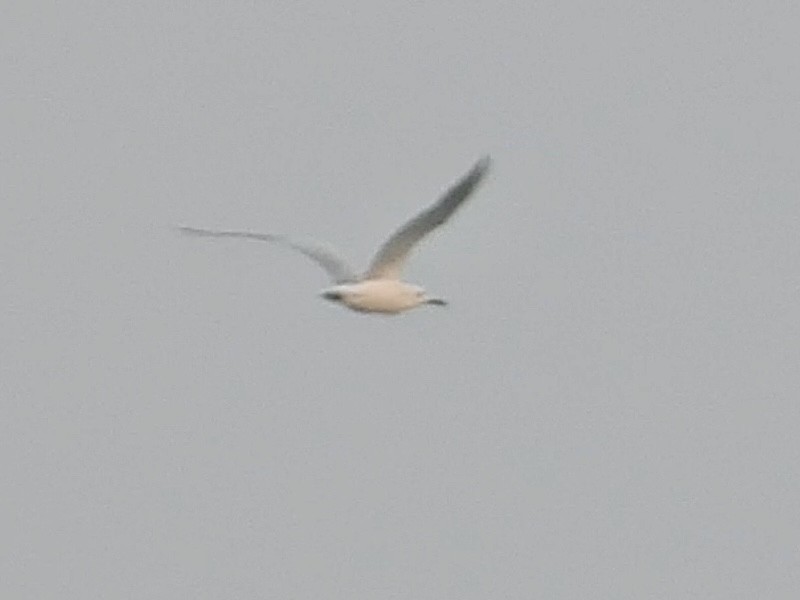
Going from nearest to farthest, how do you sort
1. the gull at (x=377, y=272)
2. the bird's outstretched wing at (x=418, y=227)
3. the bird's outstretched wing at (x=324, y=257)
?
1. the bird's outstretched wing at (x=418, y=227)
2. the gull at (x=377, y=272)
3. the bird's outstretched wing at (x=324, y=257)

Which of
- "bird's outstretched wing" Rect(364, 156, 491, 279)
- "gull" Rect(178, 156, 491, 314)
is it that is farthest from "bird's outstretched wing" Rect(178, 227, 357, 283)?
"bird's outstretched wing" Rect(364, 156, 491, 279)

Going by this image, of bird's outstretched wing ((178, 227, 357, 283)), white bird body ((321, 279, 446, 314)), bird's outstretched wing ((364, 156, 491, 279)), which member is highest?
bird's outstretched wing ((178, 227, 357, 283))

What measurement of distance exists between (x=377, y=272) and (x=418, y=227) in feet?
2.25

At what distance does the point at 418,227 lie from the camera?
28.9 metres

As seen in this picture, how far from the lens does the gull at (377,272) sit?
29.1 meters

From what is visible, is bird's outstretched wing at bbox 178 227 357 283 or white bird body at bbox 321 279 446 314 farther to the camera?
bird's outstretched wing at bbox 178 227 357 283

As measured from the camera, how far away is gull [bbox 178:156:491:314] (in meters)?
29.1

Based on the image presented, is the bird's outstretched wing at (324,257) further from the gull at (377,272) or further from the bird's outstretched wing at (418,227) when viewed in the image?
the bird's outstretched wing at (418,227)

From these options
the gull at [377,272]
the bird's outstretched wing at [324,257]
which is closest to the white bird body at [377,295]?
the gull at [377,272]

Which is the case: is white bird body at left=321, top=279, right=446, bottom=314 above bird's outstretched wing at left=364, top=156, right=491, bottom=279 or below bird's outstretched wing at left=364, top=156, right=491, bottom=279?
below

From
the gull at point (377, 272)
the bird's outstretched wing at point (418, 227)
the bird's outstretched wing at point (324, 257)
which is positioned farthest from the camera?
the bird's outstretched wing at point (324, 257)

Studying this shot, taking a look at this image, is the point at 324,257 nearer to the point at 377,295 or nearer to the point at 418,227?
the point at 377,295

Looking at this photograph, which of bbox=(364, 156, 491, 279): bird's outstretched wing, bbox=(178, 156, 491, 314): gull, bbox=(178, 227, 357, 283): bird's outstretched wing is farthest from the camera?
bbox=(178, 227, 357, 283): bird's outstretched wing

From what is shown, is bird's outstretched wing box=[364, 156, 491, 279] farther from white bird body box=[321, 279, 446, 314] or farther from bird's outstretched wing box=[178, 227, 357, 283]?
bird's outstretched wing box=[178, 227, 357, 283]
